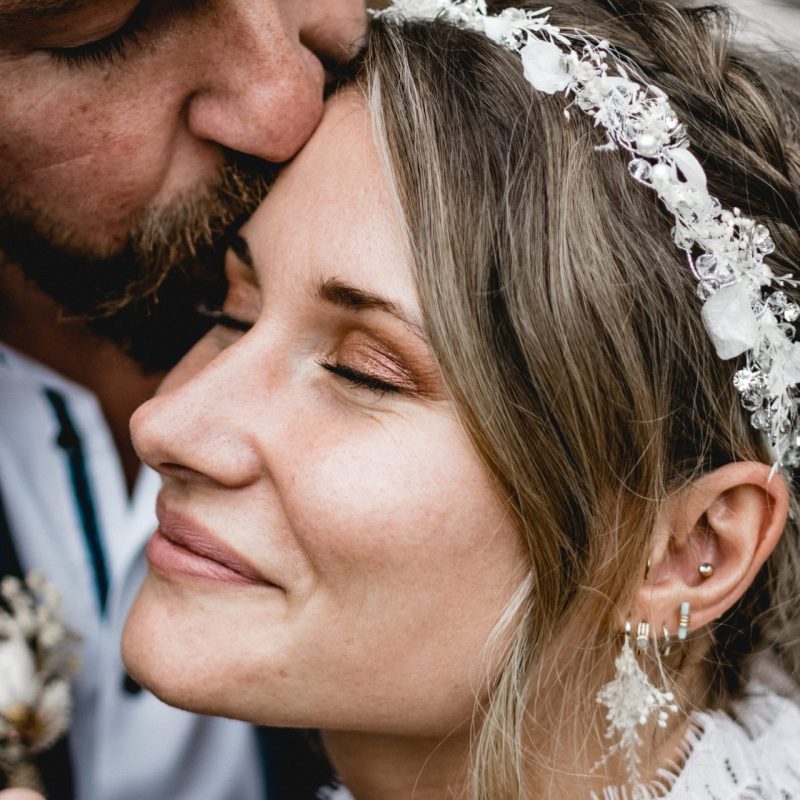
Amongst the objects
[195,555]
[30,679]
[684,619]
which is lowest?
[30,679]

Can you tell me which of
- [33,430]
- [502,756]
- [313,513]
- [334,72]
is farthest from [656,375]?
[33,430]

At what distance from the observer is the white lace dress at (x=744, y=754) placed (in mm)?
1643

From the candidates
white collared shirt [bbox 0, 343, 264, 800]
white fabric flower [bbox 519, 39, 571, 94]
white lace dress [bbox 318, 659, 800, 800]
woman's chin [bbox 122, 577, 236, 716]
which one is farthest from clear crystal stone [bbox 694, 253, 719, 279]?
white collared shirt [bbox 0, 343, 264, 800]

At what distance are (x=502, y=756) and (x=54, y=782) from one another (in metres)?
1.13

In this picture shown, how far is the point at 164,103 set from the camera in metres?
1.73

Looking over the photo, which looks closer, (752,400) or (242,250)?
(752,400)

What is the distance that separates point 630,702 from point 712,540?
1.09 feet

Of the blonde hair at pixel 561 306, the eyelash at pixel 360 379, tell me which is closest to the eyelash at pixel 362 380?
the eyelash at pixel 360 379

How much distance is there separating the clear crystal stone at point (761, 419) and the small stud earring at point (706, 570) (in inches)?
10.2

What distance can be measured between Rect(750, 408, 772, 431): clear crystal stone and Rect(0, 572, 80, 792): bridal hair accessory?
4.70 ft

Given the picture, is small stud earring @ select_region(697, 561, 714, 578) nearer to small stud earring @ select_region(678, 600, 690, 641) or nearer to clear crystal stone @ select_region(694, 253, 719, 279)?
small stud earring @ select_region(678, 600, 690, 641)

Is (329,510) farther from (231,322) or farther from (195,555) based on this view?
(231,322)

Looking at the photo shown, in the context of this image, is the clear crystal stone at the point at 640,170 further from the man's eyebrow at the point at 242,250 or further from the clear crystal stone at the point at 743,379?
the man's eyebrow at the point at 242,250

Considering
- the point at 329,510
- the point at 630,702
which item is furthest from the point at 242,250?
the point at 630,702
